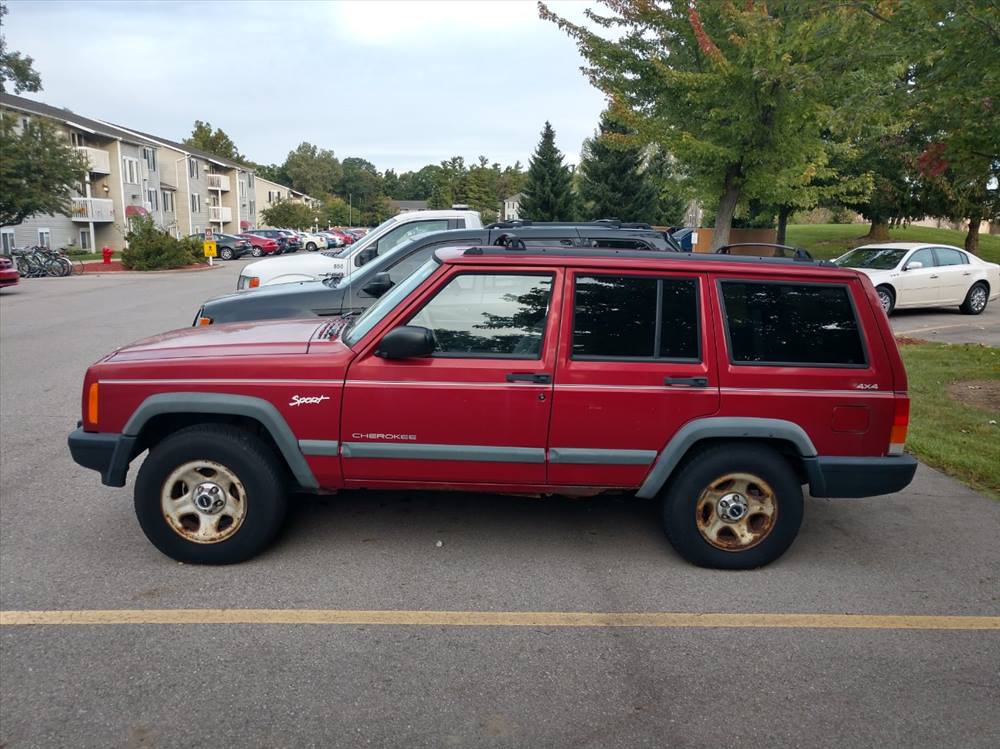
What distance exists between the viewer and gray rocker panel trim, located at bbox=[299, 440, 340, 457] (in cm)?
441

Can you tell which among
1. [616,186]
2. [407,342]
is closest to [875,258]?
[407,342]

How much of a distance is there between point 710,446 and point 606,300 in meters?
1.00

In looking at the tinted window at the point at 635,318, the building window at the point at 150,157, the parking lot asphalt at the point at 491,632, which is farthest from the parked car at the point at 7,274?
the building window at the point at 150,157

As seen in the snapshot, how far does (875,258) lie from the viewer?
16297 millimetres

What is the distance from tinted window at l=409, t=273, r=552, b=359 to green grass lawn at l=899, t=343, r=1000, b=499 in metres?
3.91

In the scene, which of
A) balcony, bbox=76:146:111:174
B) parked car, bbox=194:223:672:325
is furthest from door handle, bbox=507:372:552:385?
balcony, bbox=76:146:111:174

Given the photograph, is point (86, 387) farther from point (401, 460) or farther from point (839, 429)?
point (839, 429)

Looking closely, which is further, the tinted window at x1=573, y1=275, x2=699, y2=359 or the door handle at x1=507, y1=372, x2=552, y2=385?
Answer: the tinted window at x1=573, y1=275, x2=699, y2=359

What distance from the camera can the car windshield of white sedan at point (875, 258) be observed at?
629 inches

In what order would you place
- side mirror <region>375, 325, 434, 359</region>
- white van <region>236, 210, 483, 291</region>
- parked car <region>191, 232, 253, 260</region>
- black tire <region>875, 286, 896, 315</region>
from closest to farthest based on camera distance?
side mirror <region>375, 325, 434, 359</region>
white van <region>236, 210, 483, 291</region>
black tire <region>875, 286, 896, 315</region>
parked car <region>191, 232, 253, 260</region>

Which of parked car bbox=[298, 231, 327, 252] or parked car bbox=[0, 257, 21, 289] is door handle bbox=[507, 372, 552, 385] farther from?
parked car bbox=[298, 231, 327, 252]

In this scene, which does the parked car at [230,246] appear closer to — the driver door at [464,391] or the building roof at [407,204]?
the driver door at [464,391]

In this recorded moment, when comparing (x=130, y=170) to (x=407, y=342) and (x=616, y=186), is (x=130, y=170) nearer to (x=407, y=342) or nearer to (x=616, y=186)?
(x=616, y=186)

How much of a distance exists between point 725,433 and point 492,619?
157cm
